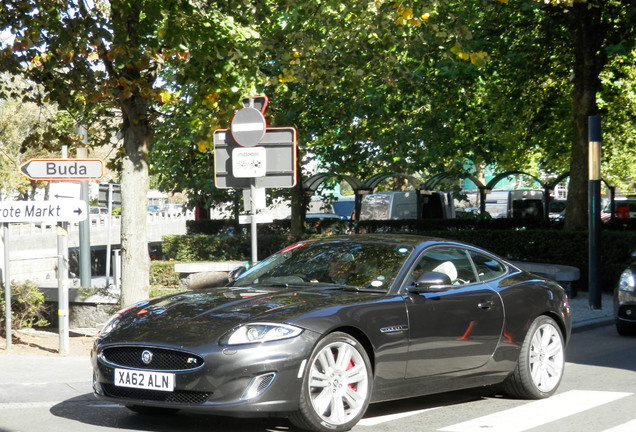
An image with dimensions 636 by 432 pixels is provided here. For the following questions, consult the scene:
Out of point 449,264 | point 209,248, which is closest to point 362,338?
point 449,264

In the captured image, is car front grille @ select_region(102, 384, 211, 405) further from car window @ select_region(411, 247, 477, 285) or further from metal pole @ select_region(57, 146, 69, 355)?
metal pole @ select_region(57, 146, 69, 355)

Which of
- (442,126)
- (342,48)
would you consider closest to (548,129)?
(442,126)

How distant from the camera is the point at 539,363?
8.43 meters

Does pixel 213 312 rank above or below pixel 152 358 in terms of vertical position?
above

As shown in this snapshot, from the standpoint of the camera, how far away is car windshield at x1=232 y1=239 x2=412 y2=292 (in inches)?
292

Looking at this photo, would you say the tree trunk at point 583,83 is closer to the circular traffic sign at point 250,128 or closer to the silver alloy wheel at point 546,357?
the circular traffic sign at point 250,128

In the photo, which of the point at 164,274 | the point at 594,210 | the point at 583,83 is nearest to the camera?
the point at 594,210

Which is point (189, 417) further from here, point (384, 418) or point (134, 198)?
point (134, 198)

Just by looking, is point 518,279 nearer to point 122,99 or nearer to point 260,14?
point 122,99

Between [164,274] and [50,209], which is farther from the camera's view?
[164,274]

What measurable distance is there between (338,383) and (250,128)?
207 inches

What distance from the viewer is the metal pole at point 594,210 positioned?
1602 centimetres

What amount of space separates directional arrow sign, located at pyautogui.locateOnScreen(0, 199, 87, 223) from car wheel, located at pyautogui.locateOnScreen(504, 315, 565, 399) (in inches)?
219

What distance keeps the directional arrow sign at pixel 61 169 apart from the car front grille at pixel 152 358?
5179mm
